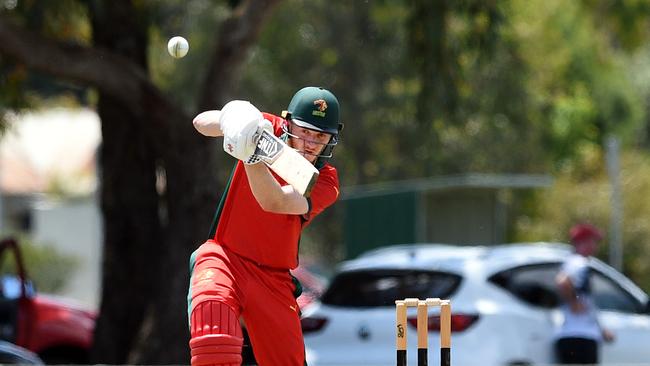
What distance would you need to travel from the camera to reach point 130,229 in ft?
45.5

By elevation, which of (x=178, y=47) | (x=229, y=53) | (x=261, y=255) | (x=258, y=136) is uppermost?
(x=229, y=53)

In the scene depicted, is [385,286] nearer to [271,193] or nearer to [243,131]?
[271,193]

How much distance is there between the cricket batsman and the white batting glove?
352 millimetres

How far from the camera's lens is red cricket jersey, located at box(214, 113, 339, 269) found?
21.0 ft

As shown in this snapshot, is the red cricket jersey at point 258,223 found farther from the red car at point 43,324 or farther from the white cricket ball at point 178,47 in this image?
the red car at point 43,324

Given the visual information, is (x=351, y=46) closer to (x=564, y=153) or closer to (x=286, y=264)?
(x=564, y=153)

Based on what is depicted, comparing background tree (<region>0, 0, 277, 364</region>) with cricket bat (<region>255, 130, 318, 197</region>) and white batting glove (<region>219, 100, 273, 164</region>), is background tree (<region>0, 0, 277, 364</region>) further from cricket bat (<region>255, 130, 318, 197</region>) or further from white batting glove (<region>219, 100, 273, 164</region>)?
cricket bat (<region>255, 130, 318, 197</region>)

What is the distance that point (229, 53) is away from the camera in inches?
500

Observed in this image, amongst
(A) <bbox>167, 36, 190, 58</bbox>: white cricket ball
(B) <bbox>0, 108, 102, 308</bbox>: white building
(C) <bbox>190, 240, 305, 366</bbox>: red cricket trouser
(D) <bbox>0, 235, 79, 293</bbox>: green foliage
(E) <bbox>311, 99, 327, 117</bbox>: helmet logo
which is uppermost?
(B) <bbox>0, 108, 102, 308</bbox>: white building

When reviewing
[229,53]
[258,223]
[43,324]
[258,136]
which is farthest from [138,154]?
[258,136]

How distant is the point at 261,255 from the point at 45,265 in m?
24.8

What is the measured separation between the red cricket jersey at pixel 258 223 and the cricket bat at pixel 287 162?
2.48 ft

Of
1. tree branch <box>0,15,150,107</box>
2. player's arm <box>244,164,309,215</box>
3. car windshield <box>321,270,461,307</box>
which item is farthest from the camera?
tree branch <box>0,15,150,107</box>

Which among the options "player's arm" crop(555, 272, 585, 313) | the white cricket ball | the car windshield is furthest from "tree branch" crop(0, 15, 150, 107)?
the white cricket ball
